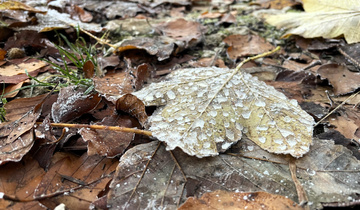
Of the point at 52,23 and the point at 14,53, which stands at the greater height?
the point at 52,23

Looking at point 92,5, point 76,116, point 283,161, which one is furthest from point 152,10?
point 283,161

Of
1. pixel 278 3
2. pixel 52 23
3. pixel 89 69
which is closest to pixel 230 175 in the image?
pixel 89 69

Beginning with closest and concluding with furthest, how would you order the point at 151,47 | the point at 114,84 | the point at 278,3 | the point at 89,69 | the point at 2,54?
the point at 114,84 < the point at 89,69 < the point at 2,54 < the point at 151,47 < the point at 278,3

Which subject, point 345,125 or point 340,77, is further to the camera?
point 340,77

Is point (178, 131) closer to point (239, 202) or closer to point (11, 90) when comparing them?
point (239, 202)

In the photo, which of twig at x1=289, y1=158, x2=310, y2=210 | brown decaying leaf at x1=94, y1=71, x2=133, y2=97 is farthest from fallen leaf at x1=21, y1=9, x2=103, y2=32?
twig at x1=289, y1=158, x2=310, y2=210

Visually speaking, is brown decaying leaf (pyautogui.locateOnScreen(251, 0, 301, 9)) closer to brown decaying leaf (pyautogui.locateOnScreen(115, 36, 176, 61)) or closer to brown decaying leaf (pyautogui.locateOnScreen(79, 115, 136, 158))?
brown decaying leaf (pyautogui.locateOnScreen(115, 36, 176, 61))

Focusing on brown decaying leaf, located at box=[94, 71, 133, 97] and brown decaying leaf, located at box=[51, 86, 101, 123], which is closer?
brown decaying leaf, located at box=[51, 86, 101, 123]
